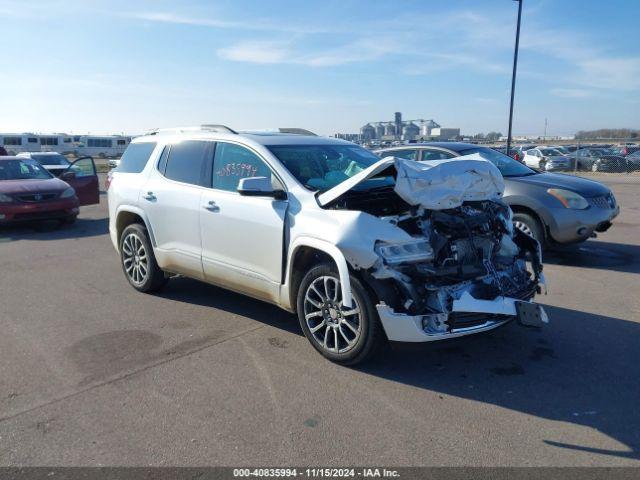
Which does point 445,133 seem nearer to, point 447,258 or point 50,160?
point 50,160

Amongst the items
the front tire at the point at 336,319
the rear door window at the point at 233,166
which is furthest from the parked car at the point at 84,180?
the front tire at the point at 336,319

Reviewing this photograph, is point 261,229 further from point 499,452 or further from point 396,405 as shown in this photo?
point 499,452

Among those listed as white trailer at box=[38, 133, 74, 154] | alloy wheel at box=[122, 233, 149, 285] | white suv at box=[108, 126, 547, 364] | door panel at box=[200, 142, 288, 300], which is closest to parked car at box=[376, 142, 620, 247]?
white suv at box=[108, 126, 547, 364]

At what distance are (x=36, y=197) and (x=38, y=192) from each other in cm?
13

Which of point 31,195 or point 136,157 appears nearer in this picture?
point 136,157

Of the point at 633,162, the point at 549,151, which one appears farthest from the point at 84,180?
the point at 549,151

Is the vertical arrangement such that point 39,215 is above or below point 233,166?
below

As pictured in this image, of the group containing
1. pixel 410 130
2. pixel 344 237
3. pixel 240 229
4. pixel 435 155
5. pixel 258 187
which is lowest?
pixel 240 229

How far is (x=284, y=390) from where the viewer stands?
408cm

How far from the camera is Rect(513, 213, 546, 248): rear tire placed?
8141 mm

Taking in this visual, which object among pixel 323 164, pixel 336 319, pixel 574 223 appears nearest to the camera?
pixel 336 319

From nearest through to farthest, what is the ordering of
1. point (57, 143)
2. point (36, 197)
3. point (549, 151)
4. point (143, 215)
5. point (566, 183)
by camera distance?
point (143, 215) → point (566, 183) → point (36, 197) → point (549, 151) → point (57, 143)

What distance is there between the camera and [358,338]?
4.27 m

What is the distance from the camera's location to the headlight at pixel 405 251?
13.5 feet
